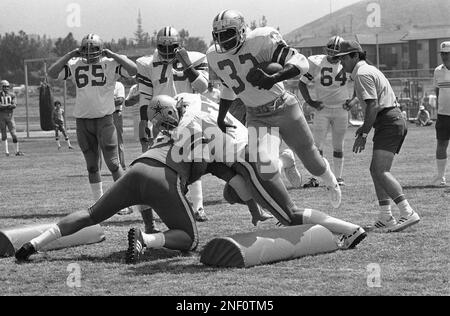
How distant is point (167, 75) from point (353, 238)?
10.8ft

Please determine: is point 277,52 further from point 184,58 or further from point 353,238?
point 353,238

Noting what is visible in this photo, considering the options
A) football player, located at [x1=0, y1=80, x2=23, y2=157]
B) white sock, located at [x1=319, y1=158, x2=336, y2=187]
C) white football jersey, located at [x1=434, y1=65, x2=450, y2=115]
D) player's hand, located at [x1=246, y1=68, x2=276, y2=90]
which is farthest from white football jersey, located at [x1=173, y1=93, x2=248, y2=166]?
football player, located at [x1=0, y1=80, x2=23, y2=157]

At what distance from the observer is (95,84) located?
9562 millimetres

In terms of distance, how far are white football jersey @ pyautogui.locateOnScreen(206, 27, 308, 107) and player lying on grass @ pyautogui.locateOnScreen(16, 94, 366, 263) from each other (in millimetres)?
480

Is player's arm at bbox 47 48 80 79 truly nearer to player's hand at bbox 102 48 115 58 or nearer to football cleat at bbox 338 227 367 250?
player's hand at bbox 102 48 115 58

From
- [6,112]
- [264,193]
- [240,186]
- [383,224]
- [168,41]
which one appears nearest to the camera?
[264,193]

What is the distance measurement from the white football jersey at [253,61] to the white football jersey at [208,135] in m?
0.35

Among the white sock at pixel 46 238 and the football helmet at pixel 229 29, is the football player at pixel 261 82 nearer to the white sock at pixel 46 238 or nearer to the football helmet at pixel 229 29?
the football helmet at pixel 229 29

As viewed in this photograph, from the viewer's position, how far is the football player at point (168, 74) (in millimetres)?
8789

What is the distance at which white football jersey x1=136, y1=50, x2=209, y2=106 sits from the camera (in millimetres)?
9156

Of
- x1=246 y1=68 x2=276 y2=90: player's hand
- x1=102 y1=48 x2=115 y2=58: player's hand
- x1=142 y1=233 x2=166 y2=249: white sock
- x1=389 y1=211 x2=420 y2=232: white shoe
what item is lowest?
x1=389 y1=211 x2=420 y2=232: white shoe

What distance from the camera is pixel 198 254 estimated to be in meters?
6.89

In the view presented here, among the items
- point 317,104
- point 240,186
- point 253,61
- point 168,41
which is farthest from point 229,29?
point 317,104
